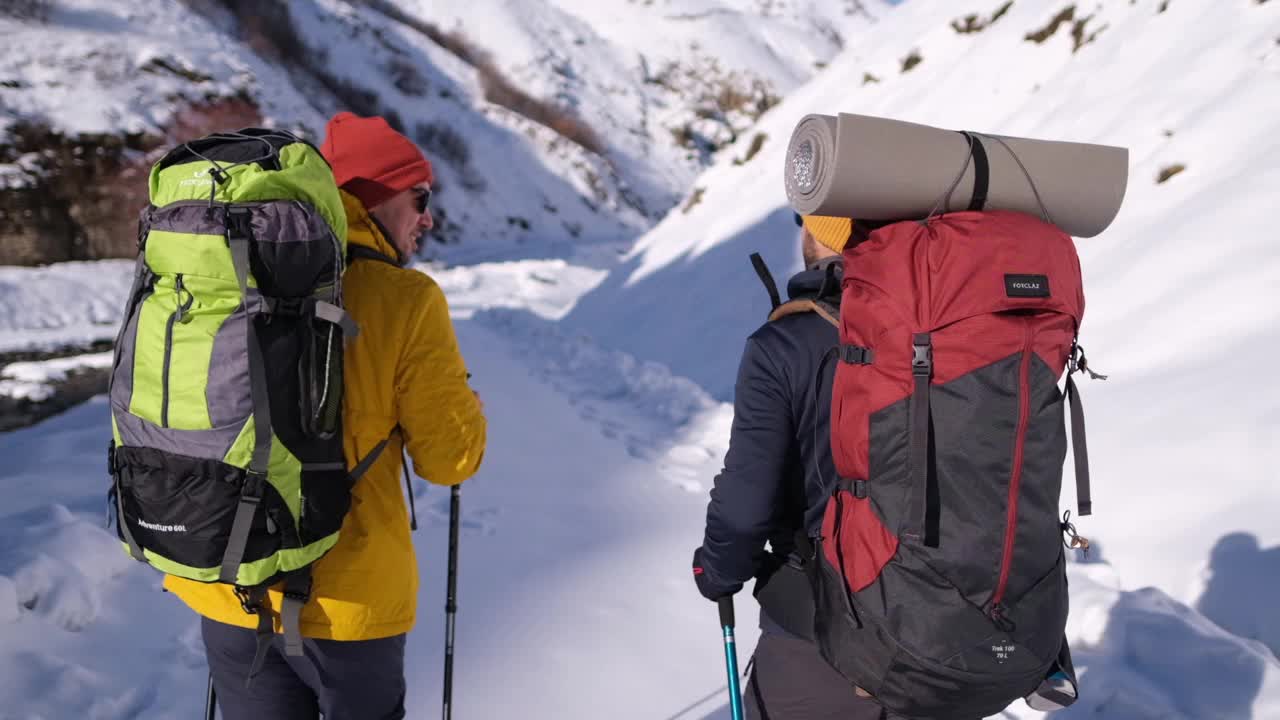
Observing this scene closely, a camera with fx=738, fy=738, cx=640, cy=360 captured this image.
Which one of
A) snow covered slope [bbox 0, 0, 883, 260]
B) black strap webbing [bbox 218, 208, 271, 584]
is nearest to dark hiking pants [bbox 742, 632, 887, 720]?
black strap webbing [bbox 218, 208, 271, 584]

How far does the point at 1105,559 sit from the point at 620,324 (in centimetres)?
767

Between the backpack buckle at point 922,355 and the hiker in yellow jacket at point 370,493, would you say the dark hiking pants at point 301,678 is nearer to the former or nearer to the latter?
the hiker in yellow jacket at point 370,493

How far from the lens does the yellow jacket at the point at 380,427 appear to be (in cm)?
160

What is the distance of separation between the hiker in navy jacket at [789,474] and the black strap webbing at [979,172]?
0.76 ft

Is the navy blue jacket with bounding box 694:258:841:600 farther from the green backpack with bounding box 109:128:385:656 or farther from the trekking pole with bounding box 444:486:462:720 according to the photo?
the trekking pole with bounding box 444:486:462:720

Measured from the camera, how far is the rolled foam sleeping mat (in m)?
1.34

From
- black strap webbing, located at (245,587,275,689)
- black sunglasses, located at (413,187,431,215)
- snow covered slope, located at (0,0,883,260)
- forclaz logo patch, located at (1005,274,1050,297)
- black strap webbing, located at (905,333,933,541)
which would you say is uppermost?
→ forclaz logo patch, located at (1005,274,1050,297)

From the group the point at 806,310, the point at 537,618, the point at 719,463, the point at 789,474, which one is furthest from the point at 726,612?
the point at 719,463

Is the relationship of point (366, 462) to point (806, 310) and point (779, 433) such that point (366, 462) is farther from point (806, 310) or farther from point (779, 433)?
point (806, 310)

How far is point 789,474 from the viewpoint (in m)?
1.58

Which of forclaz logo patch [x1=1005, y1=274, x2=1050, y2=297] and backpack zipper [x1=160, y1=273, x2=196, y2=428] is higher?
forclaz logo patch [x1=1005, y1=274, x2=1050, y2=297]

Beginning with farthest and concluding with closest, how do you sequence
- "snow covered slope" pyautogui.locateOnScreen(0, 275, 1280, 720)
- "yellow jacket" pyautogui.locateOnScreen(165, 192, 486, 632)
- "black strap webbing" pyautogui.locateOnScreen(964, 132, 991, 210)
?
"snow covered slope" pyautogui.locateOnScreen(0, 275, 1280, 720) < "yellow jacket" pyautogui.locateOnScreen(165, 192, 486, 632) < "black strap webbing" pyautogui.locateOnScreen(964, 132, 991, 210)

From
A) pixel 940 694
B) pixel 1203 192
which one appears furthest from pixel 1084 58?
pixel 940 694

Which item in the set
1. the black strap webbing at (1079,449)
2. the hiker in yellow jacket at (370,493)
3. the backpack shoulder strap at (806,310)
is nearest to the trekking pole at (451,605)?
the hiker in yellow jacket at (370,493)
